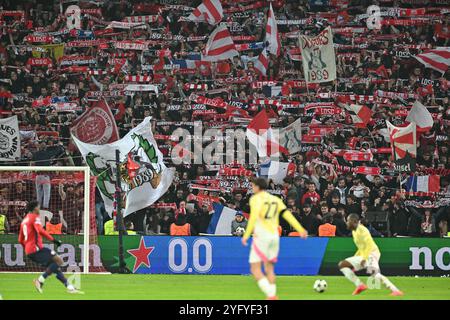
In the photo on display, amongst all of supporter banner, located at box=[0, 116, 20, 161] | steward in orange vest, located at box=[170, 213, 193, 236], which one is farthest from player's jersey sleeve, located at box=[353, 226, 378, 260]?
supporter banner, located at box=[0, 116, 20, 161]

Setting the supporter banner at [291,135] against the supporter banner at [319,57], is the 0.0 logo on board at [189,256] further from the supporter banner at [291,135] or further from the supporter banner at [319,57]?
the supporter banner at [319,57]

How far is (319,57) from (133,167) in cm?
830

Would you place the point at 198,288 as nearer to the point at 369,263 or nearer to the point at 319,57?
the point at 369,263

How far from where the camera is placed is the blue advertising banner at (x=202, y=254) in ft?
91.8

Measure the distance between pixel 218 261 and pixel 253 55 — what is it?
1033cm

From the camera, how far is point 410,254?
2778 cm

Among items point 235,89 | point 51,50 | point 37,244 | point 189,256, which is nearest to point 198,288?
point 37,244

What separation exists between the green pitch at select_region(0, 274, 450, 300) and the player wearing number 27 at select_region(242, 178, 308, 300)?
10.2 ft

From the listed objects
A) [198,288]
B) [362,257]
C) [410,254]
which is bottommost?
[410,254]

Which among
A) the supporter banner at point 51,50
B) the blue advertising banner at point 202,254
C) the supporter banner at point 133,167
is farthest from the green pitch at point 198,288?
the supporter banner at point 51,50

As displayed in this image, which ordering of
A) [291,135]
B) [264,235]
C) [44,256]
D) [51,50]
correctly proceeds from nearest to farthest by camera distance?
[264,235], [44,256], [291,135], [51,50]

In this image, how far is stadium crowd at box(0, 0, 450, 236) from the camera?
3073 centimetres
